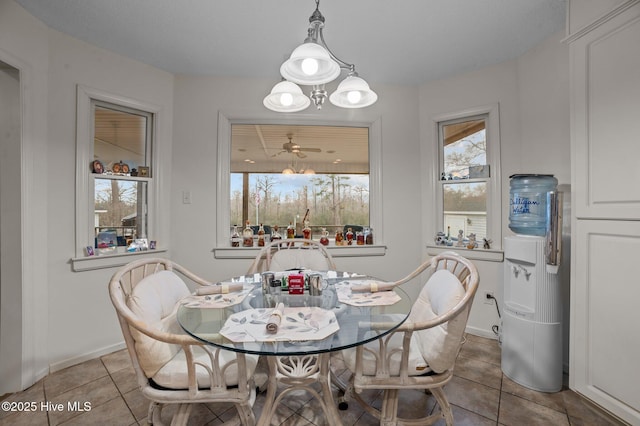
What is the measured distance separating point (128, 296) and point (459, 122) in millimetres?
3025

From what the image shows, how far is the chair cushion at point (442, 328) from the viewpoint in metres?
1.27

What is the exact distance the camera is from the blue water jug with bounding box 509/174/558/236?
→ 2.03m

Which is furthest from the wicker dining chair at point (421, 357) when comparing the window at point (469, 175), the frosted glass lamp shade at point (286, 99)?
the window at point (469, 175)

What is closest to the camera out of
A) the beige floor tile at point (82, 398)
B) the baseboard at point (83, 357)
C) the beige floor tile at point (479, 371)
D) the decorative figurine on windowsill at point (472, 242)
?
the beige floor tile at point (82, 398)

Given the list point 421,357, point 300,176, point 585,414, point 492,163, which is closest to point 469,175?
point 492,163

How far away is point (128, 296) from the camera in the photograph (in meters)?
1.31

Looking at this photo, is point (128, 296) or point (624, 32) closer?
point (128, 296)

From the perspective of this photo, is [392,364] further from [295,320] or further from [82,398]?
[82,398]

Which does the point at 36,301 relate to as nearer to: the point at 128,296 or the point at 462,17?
the point at 128,296

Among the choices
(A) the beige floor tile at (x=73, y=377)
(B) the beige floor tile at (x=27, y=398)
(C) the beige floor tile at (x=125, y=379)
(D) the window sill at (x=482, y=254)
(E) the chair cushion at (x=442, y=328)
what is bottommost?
(B) the beige floor tile at (x=27, y=398)

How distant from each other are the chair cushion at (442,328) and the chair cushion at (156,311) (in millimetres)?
1211

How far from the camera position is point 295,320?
118cm

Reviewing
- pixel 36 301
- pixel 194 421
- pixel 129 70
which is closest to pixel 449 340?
pixel 194 421

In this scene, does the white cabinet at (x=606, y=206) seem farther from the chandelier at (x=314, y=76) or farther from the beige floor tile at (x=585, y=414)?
the chandelier at (x=314, y=76)
